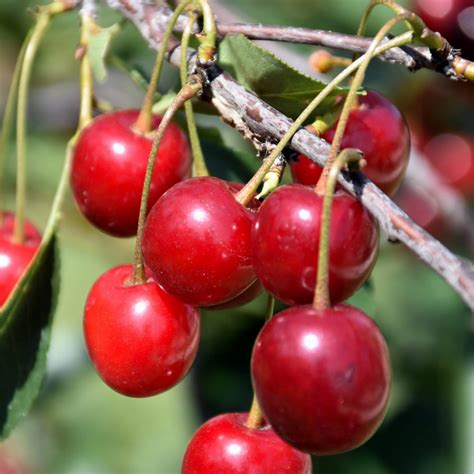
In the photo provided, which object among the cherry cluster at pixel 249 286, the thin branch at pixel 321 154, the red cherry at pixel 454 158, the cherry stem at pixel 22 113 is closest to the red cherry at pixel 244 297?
the cherry cluster at pixel 249 286

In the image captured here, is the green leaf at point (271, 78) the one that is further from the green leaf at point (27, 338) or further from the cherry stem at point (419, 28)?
the green leaf at point (27, 338)

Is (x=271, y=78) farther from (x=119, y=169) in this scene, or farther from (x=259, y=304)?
(x=259, y=304)

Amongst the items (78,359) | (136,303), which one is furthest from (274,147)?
Answer: (78,359)

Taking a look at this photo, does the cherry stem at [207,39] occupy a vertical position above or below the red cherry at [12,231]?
above

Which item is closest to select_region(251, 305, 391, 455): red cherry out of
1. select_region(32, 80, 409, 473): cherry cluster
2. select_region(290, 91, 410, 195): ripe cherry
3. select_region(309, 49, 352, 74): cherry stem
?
select_region(32, 80, 409, 473): cherry cluster

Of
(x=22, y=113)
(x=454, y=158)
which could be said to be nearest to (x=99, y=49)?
(x=22, y=113)
